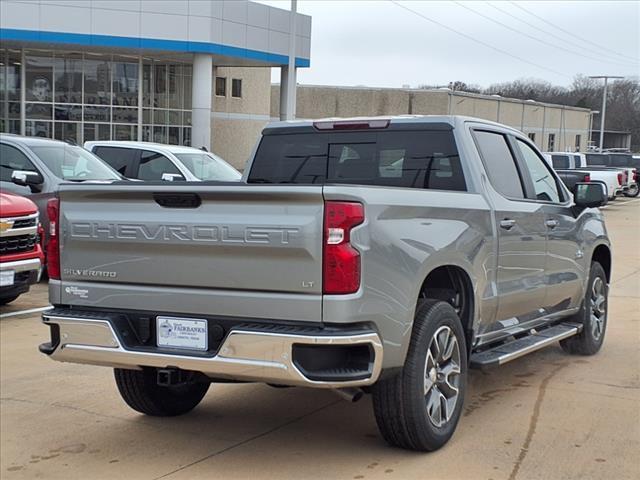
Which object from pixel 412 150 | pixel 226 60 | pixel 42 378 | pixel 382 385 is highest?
pixel 226 60

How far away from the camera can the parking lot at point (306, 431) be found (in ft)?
16.0

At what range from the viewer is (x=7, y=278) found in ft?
30.1

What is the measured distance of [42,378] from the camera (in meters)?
6.92

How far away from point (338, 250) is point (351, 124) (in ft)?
7.51

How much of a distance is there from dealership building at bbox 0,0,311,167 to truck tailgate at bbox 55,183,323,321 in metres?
30.4

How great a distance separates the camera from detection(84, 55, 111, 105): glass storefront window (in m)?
39.5

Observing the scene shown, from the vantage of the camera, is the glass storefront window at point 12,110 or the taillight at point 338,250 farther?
the glass storefront window at point 12,110

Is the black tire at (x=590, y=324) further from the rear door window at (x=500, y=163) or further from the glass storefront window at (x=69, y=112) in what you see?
the glass storefront window at (x=69, y=112)

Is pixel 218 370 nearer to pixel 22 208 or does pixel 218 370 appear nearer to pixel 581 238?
pixel 581 238

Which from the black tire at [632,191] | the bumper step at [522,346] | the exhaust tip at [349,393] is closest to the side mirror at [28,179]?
the bumper step at [522,346]

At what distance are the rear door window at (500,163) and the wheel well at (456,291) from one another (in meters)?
0.94

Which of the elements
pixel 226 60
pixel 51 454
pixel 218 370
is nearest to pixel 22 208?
pixel 51 454

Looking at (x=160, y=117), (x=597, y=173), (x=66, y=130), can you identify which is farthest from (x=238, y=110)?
(x=597, y=173)

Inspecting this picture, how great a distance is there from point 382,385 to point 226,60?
38.2 m
